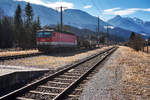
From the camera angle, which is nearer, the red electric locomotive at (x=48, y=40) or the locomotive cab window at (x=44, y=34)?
the red electric locomotive at (x=48, y=40)

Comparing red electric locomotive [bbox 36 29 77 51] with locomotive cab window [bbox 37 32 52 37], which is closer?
red electric locomotive [bbox 36 29 77 51]

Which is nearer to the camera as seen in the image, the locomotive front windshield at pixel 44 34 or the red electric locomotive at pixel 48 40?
the red electric locomotive at pixel 48 40

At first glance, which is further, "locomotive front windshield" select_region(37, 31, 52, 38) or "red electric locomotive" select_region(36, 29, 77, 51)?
"locomotive front windshield" select_region(37, 31, 52, 38)

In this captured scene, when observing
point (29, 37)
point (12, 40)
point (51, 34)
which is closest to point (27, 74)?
point (51, 34)

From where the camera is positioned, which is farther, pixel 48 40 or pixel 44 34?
pixel 44 34

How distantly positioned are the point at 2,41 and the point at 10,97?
5381 cm

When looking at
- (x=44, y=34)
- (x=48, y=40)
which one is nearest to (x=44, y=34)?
(x=44, y=34)

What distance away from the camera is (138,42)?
4172 centimetres

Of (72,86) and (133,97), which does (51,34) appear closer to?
(72,86)

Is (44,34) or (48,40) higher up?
(44,34)

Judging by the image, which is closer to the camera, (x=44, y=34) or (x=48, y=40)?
(x=48, y=40)

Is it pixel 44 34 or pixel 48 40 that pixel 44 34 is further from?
pixel 48 40

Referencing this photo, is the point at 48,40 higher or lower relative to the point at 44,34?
lower

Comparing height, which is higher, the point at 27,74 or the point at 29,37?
the point at 29,37
